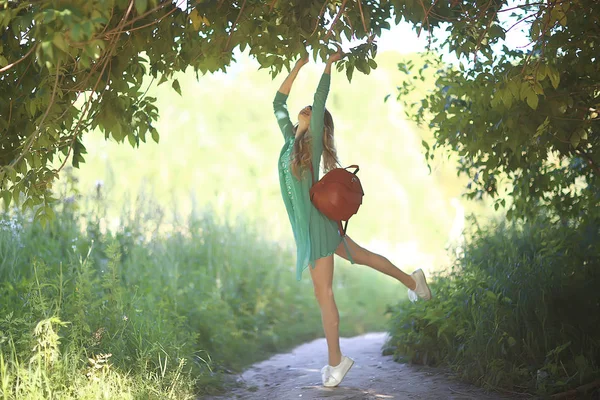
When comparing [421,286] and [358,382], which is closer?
[358,382]

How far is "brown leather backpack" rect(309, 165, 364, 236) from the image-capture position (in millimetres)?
4797

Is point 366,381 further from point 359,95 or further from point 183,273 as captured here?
point 359,95

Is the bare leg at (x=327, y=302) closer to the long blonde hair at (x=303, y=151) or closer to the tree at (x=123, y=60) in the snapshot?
the long blonde hair at (x=303, y=151)

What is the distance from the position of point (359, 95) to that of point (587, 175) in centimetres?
1436

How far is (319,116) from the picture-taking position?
478 centimetres

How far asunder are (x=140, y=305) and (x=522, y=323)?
2.92 m

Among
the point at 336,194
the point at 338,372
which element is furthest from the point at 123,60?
the point at 338,372

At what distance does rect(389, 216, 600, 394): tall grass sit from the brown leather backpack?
120cm

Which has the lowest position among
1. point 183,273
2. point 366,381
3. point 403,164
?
point 366,381

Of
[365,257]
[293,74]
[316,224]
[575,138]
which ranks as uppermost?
[293,74]

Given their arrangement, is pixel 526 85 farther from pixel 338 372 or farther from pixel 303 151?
pixel 338 372

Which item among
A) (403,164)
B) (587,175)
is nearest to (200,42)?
(587,175)

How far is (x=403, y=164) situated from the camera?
751 inches

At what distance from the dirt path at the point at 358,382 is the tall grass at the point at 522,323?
0.18 meters
